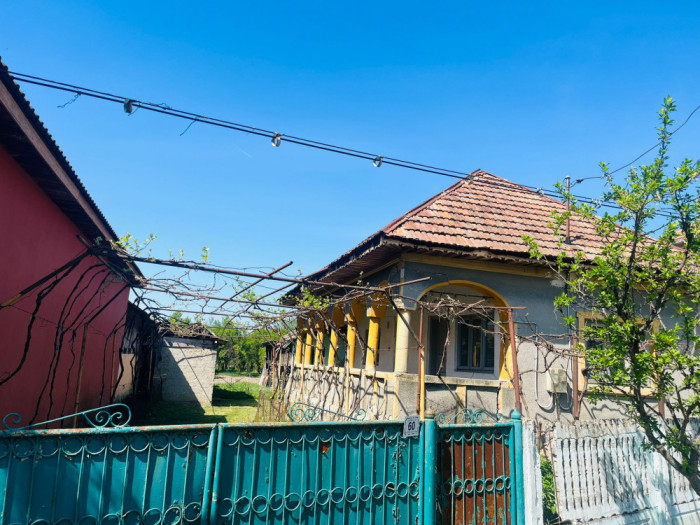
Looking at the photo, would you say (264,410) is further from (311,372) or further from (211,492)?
(211,492)

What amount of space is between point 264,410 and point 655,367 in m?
13.0

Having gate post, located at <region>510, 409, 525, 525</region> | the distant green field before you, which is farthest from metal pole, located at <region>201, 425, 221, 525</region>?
the distant green field

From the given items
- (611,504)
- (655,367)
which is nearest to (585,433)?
(611,504)

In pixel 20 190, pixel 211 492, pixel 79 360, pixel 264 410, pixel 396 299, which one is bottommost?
pixel 264 410

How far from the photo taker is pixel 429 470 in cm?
424

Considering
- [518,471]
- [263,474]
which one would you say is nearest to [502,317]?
[518,471]

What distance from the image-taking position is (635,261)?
4887 mm

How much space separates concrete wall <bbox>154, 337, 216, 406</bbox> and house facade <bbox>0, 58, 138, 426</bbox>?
12.4 meters

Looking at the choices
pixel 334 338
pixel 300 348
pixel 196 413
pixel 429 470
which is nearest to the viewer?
pixel 429 470

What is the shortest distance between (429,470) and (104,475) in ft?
8.72

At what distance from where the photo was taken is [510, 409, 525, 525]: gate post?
4645mm

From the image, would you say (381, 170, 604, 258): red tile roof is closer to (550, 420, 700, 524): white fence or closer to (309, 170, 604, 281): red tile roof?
(309, 170, 604, 281): red tile roof

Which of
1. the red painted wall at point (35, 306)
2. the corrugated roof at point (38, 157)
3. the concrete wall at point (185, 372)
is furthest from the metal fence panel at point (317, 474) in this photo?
A: the concrete wall at point (185, 372)

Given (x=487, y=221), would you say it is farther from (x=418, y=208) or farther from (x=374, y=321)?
(x=374, y=321)
